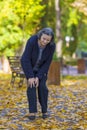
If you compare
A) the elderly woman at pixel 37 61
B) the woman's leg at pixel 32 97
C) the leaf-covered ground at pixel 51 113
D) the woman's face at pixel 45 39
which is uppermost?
the woman's face at pixel 45 39

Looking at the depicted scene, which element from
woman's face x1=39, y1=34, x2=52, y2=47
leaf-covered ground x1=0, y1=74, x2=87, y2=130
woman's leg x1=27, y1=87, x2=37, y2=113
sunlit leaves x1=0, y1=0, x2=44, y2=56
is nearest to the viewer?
leaf-covered ground x1=0, y1=74, x2=87, y2=130

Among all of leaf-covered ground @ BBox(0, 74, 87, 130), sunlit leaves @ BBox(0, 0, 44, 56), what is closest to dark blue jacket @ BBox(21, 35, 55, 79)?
leaf-covered ground @ BBox(0, 74, 87, 130)

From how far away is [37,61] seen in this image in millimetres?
7320

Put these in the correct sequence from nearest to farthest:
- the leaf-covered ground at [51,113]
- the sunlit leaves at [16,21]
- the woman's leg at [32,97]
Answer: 1. the leaf-covered ground at [51,113]
2. the woman's leg at [32,97]
3. the sunlit leaves at [16,21]

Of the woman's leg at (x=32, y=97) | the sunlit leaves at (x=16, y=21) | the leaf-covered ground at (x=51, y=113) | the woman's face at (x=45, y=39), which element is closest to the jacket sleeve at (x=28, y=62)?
the woman's face at (x=45, y=39)

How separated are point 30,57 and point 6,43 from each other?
15.0m

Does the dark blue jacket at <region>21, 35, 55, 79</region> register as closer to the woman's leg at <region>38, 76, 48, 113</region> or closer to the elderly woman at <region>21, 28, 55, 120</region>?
the elderly woman at <region>21, 28, 55, 120</region>

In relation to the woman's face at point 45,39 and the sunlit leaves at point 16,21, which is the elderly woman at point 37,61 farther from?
the sunlit leaves at point 16,21

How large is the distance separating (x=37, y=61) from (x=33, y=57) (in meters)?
0.10

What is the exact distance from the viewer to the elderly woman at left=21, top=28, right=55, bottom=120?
7.19 metres

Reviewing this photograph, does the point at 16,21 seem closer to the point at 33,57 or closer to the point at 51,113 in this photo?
the point at 51,113

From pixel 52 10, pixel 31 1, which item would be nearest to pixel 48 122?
pixel 31 1

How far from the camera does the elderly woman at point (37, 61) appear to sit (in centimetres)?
719

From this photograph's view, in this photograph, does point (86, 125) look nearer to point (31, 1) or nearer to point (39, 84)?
point (39, 84)
